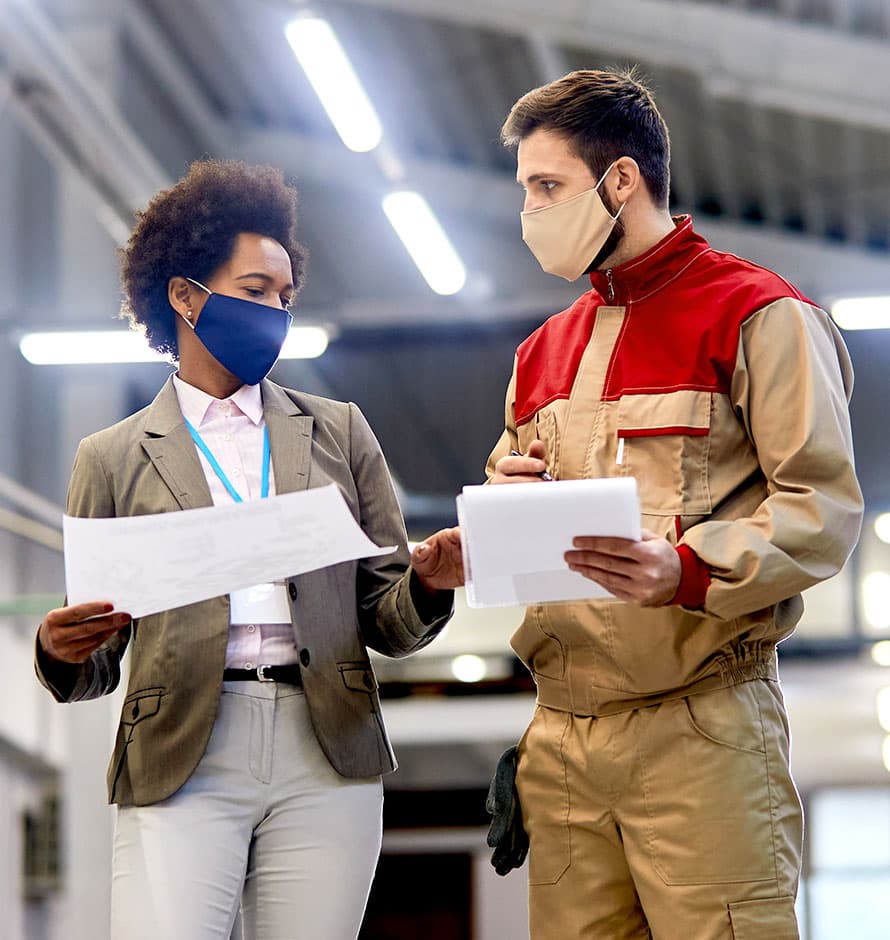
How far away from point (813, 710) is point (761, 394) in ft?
16.3

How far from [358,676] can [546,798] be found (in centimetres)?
33

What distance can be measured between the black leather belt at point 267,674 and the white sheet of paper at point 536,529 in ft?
1.27

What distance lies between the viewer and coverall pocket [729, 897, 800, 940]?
5.56 feet

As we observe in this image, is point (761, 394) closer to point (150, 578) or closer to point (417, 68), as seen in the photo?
point (150, 578)

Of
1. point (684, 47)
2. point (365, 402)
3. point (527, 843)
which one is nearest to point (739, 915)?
point (527, 843)

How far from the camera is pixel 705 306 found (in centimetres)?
186

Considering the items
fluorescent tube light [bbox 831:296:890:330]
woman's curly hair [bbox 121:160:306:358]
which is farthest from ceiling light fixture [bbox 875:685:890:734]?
woman's curly hair [bbox 121:160:306:358]

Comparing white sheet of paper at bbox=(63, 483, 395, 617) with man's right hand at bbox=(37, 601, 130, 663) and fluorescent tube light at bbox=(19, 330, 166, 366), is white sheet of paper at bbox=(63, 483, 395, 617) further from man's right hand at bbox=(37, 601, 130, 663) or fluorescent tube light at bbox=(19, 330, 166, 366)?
fluorescent tube light at bbox=(19, 330, 166, 366)

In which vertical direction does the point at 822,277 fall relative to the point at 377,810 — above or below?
above

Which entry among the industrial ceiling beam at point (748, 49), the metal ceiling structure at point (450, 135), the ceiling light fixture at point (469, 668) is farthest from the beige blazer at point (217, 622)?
the industrial ceiling beam at point (748, 49)

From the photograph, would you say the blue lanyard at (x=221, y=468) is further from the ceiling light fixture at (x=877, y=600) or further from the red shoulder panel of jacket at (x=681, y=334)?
the ceiling light fixture at (x=877, y=600)

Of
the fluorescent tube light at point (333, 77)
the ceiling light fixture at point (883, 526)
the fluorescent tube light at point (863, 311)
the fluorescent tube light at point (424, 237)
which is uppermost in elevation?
the fluorescent tube light at point (333, 77)

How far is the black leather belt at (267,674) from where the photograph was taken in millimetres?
1926

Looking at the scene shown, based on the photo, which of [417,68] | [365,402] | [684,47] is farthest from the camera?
[365,402]
